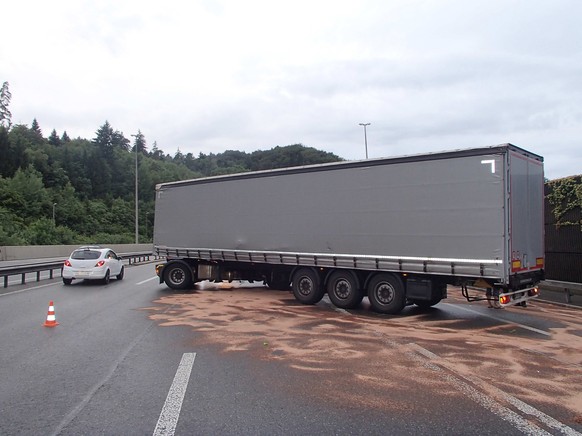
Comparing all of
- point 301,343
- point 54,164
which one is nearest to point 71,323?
point 301,343

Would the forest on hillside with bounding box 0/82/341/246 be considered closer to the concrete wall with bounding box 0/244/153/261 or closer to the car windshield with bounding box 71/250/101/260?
the concrete wall with bounding box 0/244/153/261

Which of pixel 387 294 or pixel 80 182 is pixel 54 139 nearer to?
pixel 80 182

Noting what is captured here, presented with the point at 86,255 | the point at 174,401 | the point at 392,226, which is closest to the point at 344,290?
the point at 392,226

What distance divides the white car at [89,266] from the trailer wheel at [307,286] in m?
8.80

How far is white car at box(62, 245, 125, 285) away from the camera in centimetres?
1795

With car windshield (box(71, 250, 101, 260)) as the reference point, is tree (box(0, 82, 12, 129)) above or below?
above

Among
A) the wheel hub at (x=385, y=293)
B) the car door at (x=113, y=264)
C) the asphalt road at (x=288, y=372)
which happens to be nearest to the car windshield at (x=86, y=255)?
the car door at (x=113, y=264)

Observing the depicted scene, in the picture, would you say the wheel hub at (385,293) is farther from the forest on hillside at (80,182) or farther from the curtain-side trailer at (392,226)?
the forest on hillside at (80,182)

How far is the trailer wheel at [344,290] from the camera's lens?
11.7m

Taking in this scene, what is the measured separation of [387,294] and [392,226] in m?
1.58

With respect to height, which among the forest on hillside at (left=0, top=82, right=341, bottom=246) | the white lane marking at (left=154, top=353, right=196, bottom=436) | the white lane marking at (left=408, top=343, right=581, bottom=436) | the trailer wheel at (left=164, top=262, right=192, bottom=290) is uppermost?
the forest on hillside at (left=0, top=82, right=341, bottom=246)

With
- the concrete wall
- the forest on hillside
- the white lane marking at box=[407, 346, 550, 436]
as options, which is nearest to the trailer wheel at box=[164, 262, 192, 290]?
the white lane marking at box=[407, 346, 550, 436]

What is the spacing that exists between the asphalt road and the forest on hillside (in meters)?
44.0

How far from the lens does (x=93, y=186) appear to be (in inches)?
4124
